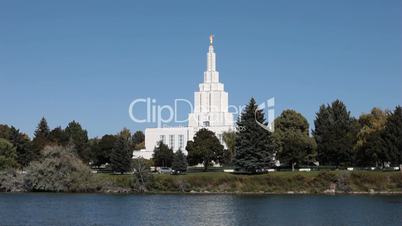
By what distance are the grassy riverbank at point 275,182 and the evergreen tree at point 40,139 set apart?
77.4ft

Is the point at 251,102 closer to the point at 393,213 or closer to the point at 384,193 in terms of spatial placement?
the point at 384,193

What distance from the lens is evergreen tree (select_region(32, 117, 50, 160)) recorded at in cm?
10194

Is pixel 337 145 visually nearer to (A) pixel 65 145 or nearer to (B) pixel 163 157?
(B) pixel 163 157

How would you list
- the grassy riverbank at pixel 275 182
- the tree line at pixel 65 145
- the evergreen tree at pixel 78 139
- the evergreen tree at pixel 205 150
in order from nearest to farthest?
the grassy riverbank at pixel 275 182
the tree line at pixel 65 145
the evergreen tree at pixel 205 150
the evergreen tree at pixel 78 139

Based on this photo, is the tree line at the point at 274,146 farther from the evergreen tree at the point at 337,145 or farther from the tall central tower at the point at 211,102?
the tall central tower at the point at 211,102

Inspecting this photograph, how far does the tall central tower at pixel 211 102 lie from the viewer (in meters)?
143

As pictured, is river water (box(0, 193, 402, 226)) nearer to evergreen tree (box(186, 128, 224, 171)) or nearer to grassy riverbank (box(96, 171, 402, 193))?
grassy riverbank (box(96, 171, 402, 193))

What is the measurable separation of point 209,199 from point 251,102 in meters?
23.5

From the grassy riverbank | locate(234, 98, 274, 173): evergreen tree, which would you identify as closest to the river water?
the grassy riverbank

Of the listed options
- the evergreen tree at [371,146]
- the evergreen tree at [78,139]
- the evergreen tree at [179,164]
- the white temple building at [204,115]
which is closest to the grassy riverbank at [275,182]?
the evergreen tree at [371,146]

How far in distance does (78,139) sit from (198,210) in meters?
69.7

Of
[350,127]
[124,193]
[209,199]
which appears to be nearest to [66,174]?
[124,193]

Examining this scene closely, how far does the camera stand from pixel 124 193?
7662 centimetres

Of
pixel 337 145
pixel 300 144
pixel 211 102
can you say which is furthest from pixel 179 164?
pixel 211 102
